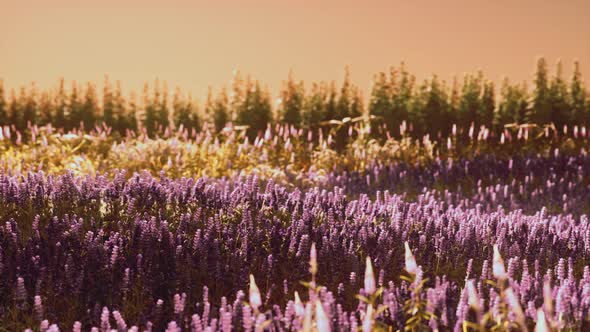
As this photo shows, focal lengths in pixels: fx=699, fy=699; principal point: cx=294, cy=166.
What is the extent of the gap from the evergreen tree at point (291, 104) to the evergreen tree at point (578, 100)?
763 centimetres

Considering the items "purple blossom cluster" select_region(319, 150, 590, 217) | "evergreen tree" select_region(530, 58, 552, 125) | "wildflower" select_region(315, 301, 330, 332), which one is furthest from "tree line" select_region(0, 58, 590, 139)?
"wildflower" select_region(315, 301, 330, 332)

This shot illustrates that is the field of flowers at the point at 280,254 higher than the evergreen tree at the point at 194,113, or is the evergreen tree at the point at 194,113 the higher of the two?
the evergreen tree at the point at 194,113

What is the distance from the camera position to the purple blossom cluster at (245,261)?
3674mm

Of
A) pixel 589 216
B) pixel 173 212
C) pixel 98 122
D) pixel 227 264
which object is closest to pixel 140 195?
pixel 173 212

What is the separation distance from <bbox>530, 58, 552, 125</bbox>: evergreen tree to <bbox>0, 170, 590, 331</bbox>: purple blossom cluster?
13543 millimetres

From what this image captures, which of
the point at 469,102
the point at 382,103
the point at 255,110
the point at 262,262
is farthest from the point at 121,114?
the point at 262,262

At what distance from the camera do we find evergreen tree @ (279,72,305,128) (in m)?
19.4

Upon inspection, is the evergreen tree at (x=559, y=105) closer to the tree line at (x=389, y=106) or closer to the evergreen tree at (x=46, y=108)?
the tree line at (x=389, y=106)

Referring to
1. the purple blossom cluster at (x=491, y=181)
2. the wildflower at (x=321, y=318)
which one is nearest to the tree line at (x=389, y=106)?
the purple blossom cluster at (x=491, y=181)

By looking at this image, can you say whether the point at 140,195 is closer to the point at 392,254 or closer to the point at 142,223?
the point at 142,223

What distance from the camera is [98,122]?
21250mm

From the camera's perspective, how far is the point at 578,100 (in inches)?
783

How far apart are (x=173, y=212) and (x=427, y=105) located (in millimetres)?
13952

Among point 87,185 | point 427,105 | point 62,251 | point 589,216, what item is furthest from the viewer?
point 427,105
